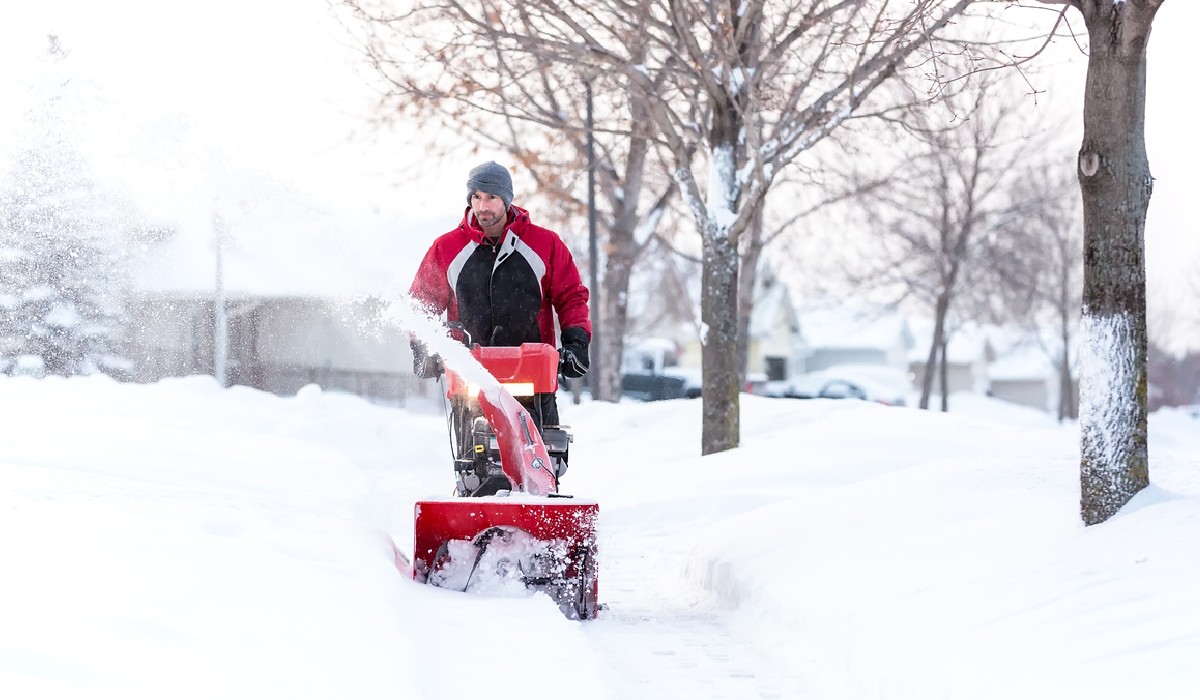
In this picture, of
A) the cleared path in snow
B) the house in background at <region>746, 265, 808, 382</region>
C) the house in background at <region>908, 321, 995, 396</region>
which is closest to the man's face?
the cleared path in snow

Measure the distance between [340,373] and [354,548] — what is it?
30037mm

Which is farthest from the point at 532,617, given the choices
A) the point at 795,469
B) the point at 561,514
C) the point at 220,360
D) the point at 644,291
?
the point at 644,291

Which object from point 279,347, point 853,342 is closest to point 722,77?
point 279,347

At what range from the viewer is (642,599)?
21.9 feet

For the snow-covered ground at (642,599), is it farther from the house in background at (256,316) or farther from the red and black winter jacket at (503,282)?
the house in background at (256,316)

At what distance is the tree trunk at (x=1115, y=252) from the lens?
521 cm

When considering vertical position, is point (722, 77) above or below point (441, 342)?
above

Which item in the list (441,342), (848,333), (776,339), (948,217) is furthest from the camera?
(848,333)

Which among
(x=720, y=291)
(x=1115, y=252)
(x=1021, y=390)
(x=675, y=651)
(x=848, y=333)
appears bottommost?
(x=1021, y=390)

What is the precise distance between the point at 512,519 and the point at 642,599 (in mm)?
1879

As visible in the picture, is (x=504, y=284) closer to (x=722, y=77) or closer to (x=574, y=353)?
(x=574, y=353)

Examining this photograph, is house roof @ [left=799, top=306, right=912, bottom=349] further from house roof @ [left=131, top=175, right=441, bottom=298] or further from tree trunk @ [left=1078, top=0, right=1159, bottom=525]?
tree trunk @ [left=1078, top=0, right=1159, bottom=525]

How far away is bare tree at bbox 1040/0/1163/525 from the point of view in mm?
5211

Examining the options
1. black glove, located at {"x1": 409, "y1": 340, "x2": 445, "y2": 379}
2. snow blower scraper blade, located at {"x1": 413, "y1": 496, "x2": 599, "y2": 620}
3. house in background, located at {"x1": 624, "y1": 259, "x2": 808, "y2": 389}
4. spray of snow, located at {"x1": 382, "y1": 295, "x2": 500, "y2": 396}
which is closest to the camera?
snow blower scraper blade, located at {"x1": 413, "y1": 496, "x2": 599, "y2": 620}
